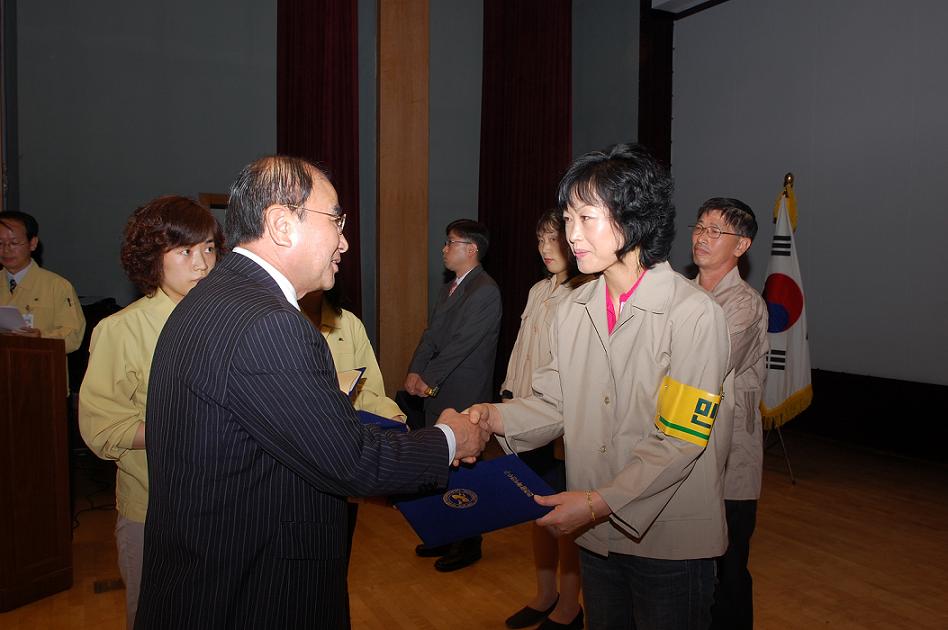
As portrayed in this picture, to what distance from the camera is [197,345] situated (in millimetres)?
1253

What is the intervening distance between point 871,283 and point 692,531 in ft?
16.3

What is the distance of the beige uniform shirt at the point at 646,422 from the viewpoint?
62.7 inches

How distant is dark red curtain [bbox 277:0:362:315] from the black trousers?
12.6ft

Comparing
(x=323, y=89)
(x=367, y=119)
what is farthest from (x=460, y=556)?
(x=367, y=119)

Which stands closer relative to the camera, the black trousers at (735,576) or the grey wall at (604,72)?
the black trousers at (735,576)

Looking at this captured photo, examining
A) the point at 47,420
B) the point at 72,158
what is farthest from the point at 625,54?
the point at 47,420

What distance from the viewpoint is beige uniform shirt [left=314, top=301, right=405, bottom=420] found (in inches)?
97.2

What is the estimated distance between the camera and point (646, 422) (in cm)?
167

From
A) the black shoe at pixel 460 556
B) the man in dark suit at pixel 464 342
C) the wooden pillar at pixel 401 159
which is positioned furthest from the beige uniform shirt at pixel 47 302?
the black shoe at pixel 460 556

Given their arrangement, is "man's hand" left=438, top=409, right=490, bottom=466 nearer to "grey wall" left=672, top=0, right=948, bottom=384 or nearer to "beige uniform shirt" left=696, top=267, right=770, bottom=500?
"beige uniform shirt" left=696, top=267, right=770, bottom=500

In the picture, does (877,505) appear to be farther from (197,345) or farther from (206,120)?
(206,120)

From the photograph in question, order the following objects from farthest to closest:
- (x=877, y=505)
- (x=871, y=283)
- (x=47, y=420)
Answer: (x=871, y=283), (x=877, y=505), (x=47, y=420)

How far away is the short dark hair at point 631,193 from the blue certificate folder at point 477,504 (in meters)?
0.60

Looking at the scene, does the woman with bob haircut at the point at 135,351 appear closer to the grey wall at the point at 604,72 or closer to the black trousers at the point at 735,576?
the black trousers at the point at 735,576
